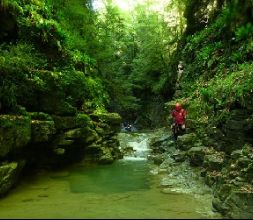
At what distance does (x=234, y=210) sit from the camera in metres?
8.19

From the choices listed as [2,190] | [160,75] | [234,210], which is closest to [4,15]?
[2,190]

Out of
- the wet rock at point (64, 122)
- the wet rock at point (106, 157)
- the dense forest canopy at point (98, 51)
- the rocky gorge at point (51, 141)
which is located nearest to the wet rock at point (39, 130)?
the rocky gorge at point (51, 141)

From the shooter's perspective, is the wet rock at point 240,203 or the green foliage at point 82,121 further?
the green foliage at point 82,121

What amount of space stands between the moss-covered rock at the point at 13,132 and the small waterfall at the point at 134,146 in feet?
25.2

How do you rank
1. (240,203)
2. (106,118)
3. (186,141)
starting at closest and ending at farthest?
(240,203)
(186,141)
(106,118)

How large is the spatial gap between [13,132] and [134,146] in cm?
1150

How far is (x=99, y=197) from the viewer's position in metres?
10.4

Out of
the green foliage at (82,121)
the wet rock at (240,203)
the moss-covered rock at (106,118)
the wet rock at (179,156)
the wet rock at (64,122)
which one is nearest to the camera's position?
the wet rock at (240,203)

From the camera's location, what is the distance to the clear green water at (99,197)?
8219mm

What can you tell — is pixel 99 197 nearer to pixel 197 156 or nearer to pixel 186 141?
pixel 197 156

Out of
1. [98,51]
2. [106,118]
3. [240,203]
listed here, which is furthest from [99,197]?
[98,51]

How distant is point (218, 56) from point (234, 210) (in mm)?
14247

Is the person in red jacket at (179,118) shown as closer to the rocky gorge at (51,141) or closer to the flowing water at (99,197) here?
the flowing water at (99,197)

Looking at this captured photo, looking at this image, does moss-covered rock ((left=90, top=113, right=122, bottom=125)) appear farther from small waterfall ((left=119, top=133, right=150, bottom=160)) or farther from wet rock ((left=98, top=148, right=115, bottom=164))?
small waterfall ((left=119, top=133, right=150, bottom=160))
